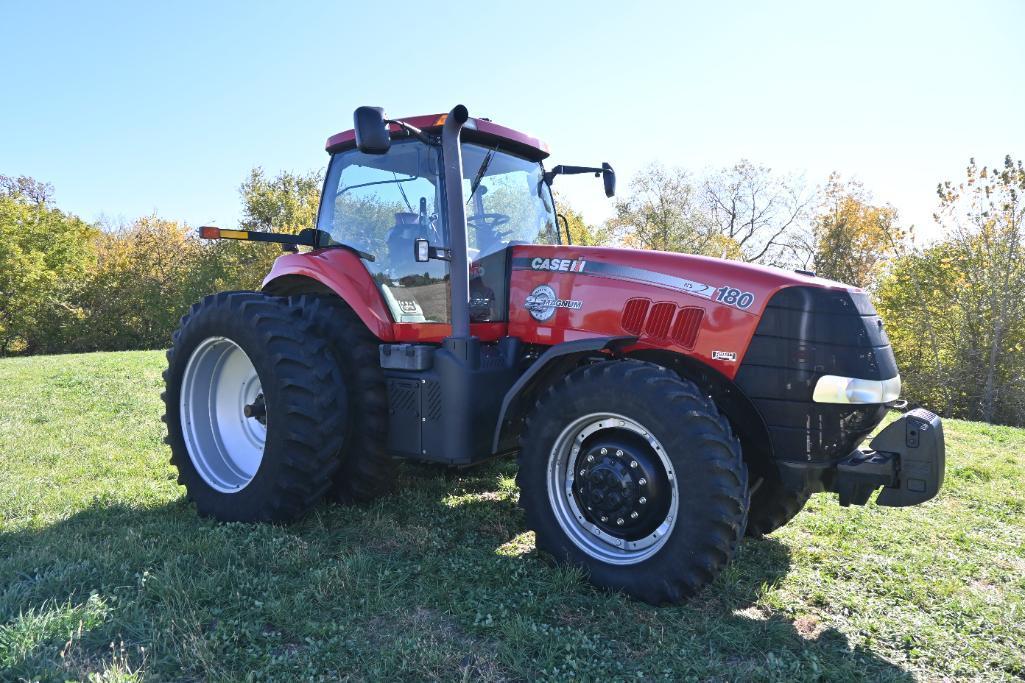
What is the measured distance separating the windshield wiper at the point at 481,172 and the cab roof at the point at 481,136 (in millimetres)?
64

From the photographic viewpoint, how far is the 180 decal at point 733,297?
10.9 feet

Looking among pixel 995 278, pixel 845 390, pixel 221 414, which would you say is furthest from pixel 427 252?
pixel 995 278

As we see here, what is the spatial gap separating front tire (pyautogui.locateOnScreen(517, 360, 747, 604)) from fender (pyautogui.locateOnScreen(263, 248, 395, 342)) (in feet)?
4.26

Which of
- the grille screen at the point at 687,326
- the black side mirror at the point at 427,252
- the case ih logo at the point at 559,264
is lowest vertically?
the grille screen at the point at 687,326

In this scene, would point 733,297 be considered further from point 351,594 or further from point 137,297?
point 137,297

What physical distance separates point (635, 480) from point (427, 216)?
209 centimetres

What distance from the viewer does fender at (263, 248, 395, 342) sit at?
430 cm

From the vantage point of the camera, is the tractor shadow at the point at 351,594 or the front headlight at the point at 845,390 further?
the front headlight at the point at 845,390

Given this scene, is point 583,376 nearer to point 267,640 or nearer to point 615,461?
point 615,461

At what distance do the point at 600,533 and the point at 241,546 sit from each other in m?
1.96

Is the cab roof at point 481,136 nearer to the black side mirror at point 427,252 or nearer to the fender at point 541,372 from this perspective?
the black side mirror at point 427,252

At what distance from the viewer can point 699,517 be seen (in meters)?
3.02

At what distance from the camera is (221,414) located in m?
4.77

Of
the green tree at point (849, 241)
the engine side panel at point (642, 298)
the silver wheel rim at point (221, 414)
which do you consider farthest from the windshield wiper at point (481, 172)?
the green tree at point (849, 241)
